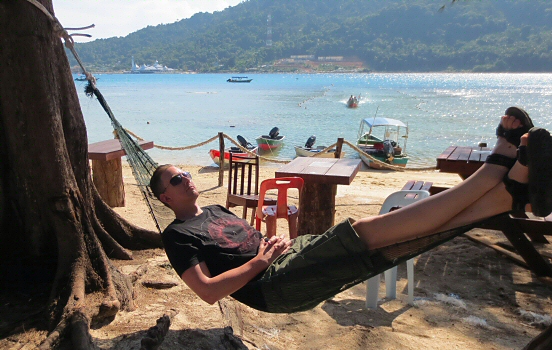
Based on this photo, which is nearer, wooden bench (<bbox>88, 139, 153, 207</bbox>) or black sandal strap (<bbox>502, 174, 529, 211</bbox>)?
black sandal strap (<bbox>502, 174, 529, 211</bbox>)

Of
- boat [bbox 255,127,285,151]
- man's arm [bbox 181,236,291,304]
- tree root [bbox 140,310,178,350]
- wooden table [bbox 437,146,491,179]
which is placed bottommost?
boat [bbox 255,127,285,151]

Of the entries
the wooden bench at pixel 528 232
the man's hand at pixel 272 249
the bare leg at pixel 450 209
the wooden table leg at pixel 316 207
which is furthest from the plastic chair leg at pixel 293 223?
the bare leg at pixel 450 209

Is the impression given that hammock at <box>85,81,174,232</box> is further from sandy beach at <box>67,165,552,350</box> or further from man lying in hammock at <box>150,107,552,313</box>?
man lying in hammock at <box>150,107,552,313</box>

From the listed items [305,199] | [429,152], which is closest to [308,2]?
[429,152]

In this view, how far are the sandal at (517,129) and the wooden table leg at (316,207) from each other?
1.97 meters

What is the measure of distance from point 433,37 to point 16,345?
9151cm

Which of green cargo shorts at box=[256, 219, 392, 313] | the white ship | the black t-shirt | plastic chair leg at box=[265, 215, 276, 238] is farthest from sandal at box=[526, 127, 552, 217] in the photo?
the white ship

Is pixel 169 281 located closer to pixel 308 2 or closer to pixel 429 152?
pixel 429 152

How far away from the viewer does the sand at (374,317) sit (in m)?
2.20

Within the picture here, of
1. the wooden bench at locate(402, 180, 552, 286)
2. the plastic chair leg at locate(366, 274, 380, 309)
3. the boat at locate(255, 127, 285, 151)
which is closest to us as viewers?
the plastic chair leg at locate(366, 274, 380, 309)

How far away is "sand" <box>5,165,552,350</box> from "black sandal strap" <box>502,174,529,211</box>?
3.19 ft

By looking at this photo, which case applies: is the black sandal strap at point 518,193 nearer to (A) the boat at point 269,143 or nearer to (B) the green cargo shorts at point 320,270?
(B) the green cargo shorts at point 320,270

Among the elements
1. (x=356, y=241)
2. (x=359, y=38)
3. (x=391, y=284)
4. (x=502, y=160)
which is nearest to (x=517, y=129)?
(x=502, y=160)

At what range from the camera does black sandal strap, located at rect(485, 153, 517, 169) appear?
169cm
